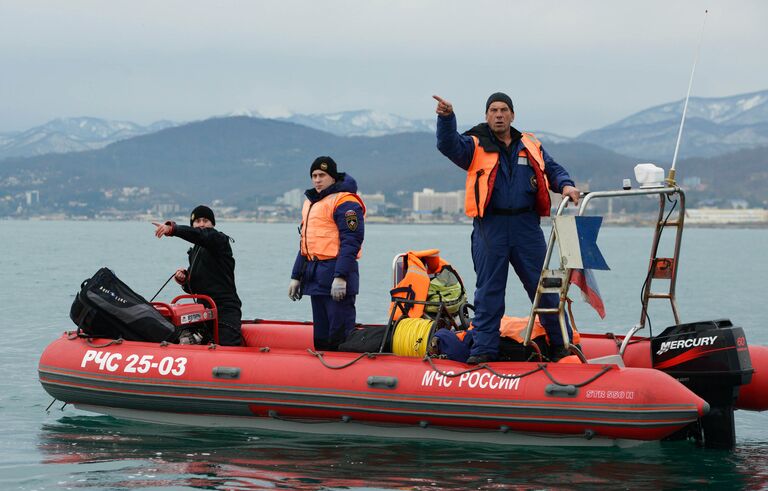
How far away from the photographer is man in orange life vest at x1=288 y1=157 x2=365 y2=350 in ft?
25.8

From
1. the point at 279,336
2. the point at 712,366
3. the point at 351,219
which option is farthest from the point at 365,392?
the point at 712,366

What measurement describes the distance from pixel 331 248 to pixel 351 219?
0.30 m

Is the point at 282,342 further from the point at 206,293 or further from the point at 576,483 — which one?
the point at 576,483

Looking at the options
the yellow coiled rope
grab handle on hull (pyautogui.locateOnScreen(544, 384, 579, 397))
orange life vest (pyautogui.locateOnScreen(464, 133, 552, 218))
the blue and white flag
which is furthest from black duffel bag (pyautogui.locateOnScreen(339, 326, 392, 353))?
the blue and white flag

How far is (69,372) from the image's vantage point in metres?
8.32

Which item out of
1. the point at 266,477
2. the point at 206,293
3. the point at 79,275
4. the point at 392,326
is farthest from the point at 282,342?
the point at 79,275

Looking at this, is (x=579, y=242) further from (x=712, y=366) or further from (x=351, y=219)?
(x=351, y=219)

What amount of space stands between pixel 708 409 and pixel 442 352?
73.7 inches

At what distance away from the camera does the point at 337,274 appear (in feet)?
25.7

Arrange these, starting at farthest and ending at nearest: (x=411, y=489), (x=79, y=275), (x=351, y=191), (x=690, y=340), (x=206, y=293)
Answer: (x=79, y=275) → (x=206, y=293) → (x=351, y=191) → (x=690, y=340) → (x=411, y=489)

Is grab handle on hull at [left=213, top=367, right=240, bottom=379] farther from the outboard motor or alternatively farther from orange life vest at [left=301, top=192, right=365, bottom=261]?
the outboard motor

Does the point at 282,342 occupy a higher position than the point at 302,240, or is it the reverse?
the point at 302,240

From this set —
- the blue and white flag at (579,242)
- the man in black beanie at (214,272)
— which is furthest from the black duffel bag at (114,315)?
the blue and white flag at (579,242)

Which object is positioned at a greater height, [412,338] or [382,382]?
[412,338]
